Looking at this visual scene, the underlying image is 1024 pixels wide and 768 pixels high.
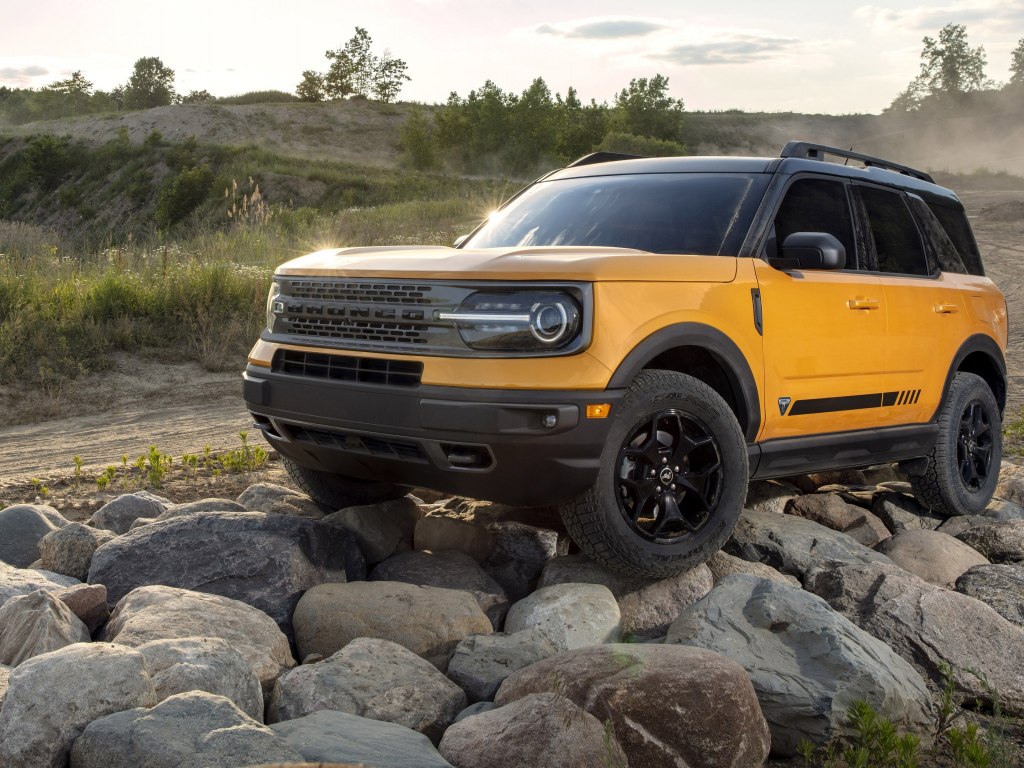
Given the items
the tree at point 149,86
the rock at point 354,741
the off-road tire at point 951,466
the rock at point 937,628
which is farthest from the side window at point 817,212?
the tree at point 149,86

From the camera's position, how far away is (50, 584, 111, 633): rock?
138 inches

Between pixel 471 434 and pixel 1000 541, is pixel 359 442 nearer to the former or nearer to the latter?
pixel 471 434

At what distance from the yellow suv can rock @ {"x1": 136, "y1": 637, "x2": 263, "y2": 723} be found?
1.02 metres

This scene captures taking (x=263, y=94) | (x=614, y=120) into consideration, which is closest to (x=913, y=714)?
(x=614, y=120)

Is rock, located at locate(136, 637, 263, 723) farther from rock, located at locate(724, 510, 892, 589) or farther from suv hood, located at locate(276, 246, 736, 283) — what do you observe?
rock, located at locate(724, 510, 892, 589)

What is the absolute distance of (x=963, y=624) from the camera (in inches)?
152

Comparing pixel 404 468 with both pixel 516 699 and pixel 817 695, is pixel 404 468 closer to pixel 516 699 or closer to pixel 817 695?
pixel 516 699

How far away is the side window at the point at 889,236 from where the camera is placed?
519 cm

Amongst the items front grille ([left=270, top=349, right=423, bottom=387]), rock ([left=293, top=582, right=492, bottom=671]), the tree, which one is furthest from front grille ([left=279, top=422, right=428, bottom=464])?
the tree

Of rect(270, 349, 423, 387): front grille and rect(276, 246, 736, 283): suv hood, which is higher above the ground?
rect(276, 246, 736, 283): suv hood

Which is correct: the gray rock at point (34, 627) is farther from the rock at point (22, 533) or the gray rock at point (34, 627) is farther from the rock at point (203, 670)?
the rock at point (22, 533)

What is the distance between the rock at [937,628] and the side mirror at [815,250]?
1.54 meters

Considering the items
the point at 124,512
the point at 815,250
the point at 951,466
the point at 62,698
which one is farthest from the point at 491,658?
the point at 951,466

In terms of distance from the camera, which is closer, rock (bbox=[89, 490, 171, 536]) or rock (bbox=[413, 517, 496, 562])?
rock (bbox=[413, 517, 496, 562])
